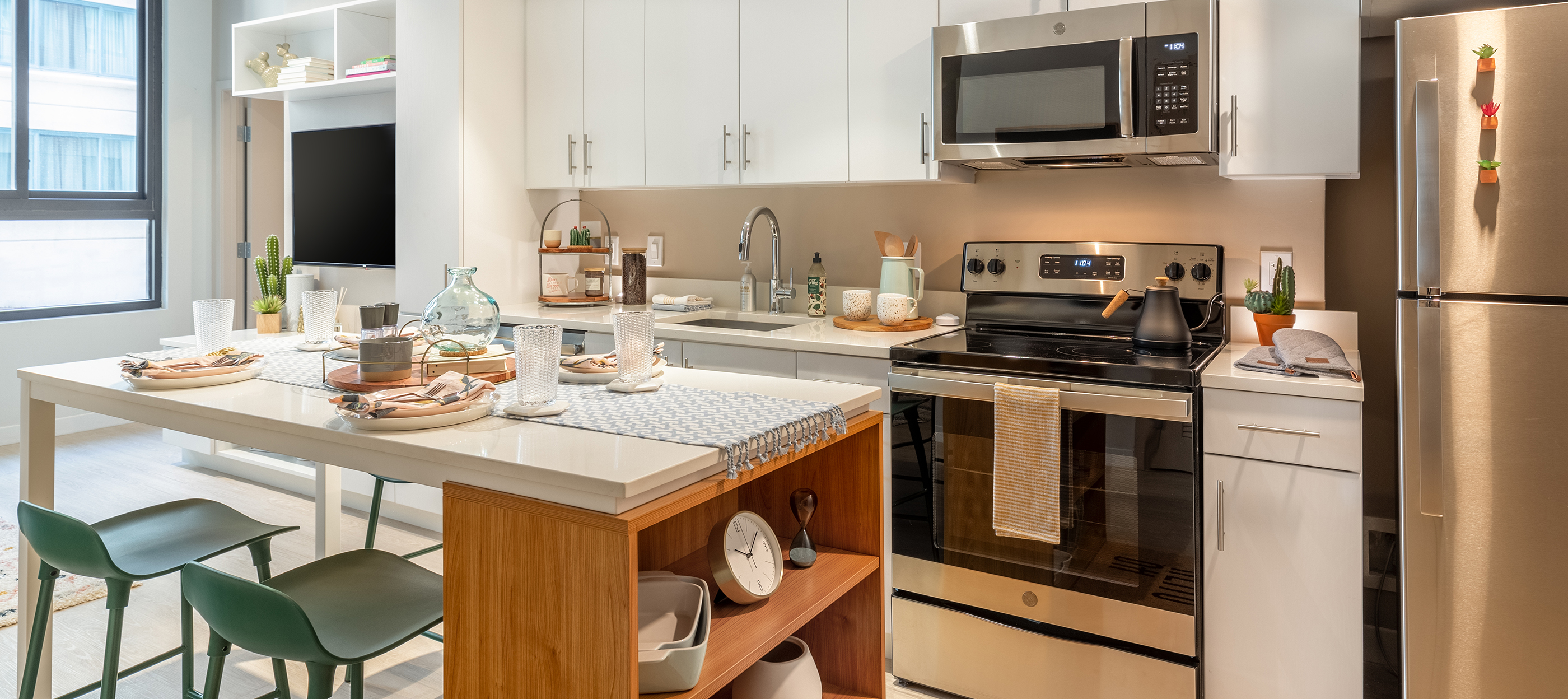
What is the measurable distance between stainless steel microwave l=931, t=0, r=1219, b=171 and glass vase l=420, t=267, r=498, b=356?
4.74ft

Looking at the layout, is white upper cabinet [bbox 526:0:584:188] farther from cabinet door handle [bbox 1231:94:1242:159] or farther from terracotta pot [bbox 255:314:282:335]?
cabinet door handle [bbox 1231:94:1242:159]

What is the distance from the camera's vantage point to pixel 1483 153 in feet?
5.57

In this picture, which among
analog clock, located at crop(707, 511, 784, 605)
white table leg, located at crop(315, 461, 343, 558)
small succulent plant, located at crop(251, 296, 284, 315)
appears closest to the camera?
analog clock, located at crop(707, 511, 784, 605)

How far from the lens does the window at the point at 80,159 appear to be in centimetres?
492

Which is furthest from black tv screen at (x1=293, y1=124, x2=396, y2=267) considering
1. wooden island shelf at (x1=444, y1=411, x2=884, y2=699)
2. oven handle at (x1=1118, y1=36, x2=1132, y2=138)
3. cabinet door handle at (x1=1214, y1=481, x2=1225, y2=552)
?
cabinet door handle at (x1=1214, y1=481, x2=1225, y2=552)

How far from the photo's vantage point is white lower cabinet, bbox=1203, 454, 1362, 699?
1.94 meters

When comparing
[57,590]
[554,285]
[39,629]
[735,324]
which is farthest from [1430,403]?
[57,590]

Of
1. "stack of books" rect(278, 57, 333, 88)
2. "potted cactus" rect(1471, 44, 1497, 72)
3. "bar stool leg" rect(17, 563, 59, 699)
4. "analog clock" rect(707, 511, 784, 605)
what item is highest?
"stack of books" rect(278, 57, 333, 88)

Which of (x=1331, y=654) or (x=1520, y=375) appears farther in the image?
(x=1331, y=654)

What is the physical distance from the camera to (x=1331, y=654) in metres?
1.96

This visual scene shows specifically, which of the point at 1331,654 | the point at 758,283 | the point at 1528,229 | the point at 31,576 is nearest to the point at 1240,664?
the point at 1331,654

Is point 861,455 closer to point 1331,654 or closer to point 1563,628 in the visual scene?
point 1331,654

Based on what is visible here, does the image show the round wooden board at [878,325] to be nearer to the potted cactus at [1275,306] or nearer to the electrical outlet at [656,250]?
the potted cactus at [1275,306]

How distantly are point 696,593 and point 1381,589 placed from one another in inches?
83.9
